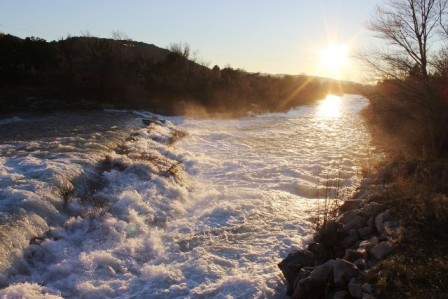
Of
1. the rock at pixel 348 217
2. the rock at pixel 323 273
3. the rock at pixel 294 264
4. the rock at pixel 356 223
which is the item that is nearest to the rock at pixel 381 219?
the rock at pixel 356 223

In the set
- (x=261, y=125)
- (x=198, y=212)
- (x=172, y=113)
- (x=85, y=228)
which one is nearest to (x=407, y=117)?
(x=198, y=212)

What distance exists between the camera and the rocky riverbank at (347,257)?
20.0ft

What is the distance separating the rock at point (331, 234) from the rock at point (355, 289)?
2003 mm

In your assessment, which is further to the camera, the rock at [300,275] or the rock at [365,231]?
the rock at [365,231]

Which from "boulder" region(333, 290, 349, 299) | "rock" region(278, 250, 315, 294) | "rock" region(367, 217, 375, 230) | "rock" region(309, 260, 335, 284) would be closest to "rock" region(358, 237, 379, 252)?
"rock" region(367, 217, 375, 230)

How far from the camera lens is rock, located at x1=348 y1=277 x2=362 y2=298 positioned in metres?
5.80

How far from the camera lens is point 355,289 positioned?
19.2 feet

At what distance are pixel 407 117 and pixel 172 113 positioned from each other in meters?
18.9

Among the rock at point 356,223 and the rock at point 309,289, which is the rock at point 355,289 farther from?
the rock at point 356,223

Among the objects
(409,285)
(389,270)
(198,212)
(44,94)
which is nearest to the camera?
(409,285)

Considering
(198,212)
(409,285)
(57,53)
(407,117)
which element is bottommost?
(198,212)

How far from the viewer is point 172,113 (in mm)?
31766

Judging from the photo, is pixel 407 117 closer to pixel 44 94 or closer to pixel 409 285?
pixel 409 285

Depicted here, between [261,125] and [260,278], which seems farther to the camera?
[261,125]
